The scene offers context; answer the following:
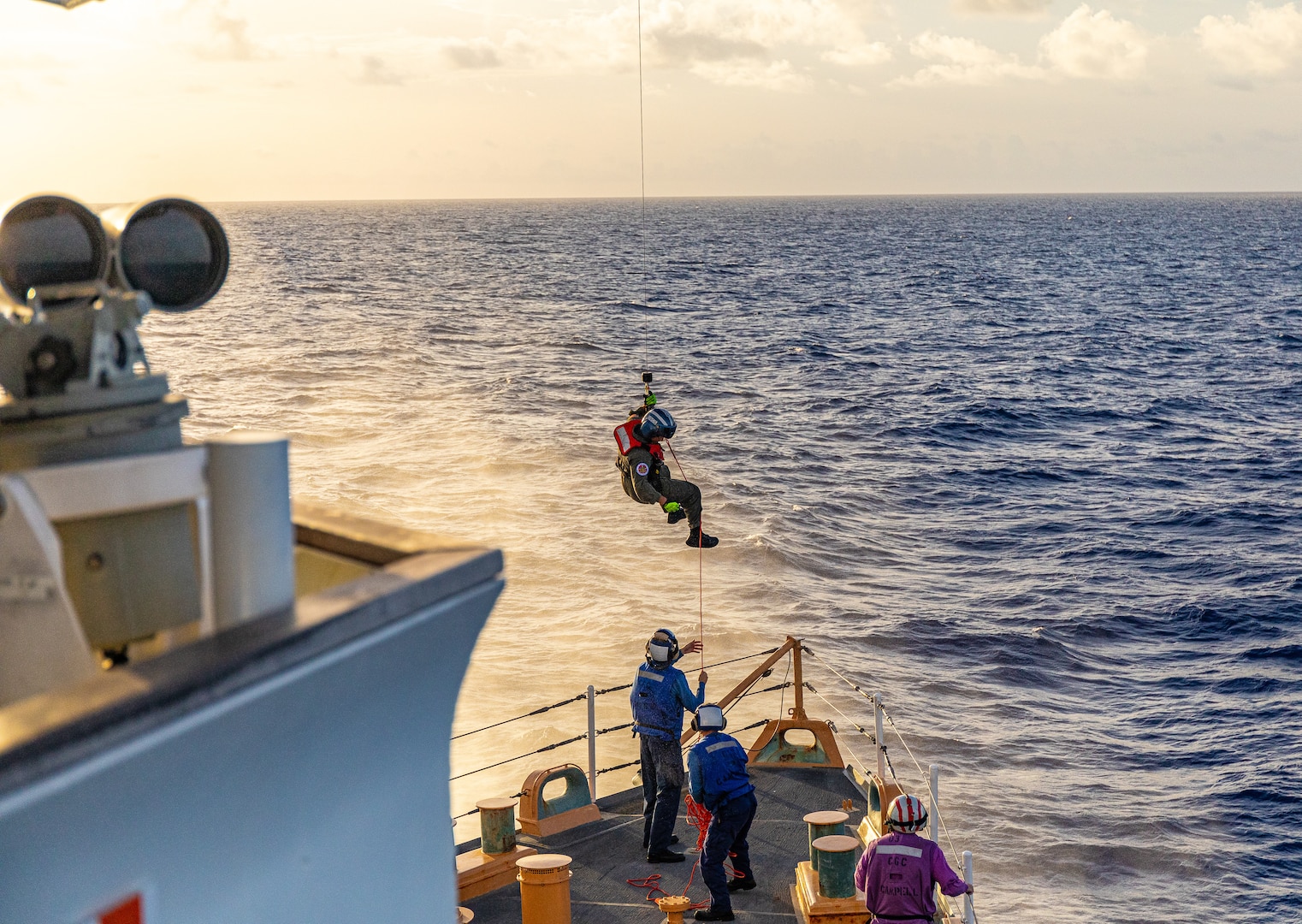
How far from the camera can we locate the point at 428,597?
13.8ft

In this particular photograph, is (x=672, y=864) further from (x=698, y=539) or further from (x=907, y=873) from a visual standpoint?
(x=698, y=539)

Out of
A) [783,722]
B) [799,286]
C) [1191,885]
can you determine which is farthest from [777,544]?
[799,286]

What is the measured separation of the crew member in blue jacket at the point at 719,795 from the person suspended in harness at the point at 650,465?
11.8ft

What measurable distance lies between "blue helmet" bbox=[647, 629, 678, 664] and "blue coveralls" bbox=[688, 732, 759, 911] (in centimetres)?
83

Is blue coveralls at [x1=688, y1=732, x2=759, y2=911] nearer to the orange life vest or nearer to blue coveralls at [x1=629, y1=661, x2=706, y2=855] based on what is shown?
blue coveralls at [x1=629, y1=661, x2=706, y2=855]

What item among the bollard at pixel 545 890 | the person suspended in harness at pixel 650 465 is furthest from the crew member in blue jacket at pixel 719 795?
the person suspended in harness at pixel 650 465

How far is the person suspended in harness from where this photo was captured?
43.9ft

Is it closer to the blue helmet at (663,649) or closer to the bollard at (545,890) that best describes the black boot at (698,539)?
the blue helmet at (663,649)

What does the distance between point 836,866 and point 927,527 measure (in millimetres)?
28910

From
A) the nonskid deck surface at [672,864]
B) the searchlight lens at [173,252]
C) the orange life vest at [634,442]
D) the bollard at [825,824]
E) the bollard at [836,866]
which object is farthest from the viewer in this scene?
the orange life vest at [634,442]

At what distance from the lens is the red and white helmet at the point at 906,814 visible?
839 centimetres

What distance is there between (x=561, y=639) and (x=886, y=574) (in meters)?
9.05

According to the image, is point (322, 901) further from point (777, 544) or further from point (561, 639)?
point (777, 544)

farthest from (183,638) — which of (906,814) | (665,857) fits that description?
(665,857)
